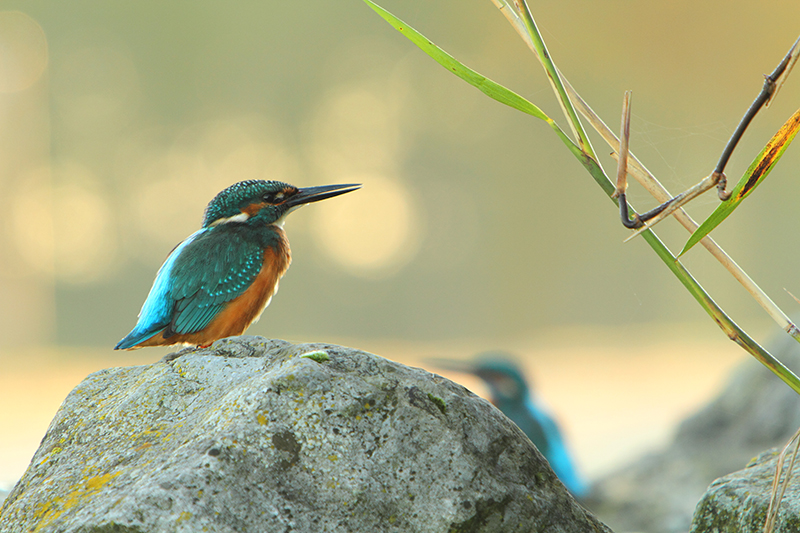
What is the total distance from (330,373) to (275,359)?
172mm

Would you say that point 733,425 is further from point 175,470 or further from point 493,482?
point 175,470

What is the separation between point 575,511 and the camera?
3.50 ft

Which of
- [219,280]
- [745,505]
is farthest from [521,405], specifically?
[745,505]

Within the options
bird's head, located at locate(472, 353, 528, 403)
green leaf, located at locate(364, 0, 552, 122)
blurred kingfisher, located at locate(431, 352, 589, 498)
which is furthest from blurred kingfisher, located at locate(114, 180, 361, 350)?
bird's head, located at locate(472, 353, 528, 403)

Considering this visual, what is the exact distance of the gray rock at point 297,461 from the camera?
882mm

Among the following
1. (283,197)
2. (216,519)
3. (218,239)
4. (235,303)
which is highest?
(283,197)

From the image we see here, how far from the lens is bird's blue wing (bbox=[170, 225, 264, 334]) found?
5.37 feet

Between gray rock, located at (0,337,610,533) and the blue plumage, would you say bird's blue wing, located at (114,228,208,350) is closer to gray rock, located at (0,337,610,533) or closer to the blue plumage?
gray rock, located at (0,337,610,533)

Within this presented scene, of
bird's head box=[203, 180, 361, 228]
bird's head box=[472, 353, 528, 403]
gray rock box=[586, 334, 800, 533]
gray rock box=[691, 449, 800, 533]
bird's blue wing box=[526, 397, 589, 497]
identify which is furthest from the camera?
bird's head box=[472, 353, 528, 403]

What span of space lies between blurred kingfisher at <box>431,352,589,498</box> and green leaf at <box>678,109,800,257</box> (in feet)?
9.35

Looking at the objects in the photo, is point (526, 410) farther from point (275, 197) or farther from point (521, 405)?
point (275, 197)

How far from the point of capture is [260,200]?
1.85 metres

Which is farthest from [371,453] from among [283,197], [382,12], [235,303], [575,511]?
[283,197]

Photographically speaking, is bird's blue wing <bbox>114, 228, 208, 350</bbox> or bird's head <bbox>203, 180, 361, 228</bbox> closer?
bird's blue wing <bbox>114, 228, 208, 350</bbox>
